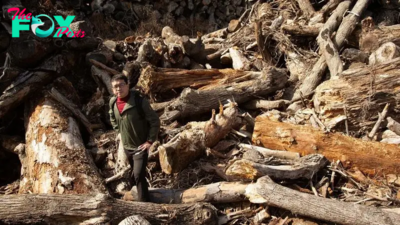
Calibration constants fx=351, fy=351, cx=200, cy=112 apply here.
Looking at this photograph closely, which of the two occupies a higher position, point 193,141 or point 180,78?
point 180,78

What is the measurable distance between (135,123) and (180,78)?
7.50 ft

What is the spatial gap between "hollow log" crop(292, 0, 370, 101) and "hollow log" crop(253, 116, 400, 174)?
→ 3.56 feet

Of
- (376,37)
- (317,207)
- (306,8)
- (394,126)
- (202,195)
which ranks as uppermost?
(306,8)

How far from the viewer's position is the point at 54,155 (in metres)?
4.10

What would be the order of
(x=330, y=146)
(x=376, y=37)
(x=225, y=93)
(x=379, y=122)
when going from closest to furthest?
(x=330, y=146) < (x=379, y=122) < (x=225, y=93) < (x=376, y=37)

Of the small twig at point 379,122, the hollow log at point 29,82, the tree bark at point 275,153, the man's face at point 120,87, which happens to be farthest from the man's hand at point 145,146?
the small twig at point 379,122

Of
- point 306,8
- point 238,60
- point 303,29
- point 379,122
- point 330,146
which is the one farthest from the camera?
point 306,8

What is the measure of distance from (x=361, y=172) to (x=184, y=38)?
3.72m

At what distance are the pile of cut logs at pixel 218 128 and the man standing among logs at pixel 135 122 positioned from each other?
41 cm

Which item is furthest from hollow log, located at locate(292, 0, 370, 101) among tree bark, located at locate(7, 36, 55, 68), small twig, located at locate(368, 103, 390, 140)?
tree bark, located at locate(7, 36, 55, 68)

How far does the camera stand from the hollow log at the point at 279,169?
3674mm

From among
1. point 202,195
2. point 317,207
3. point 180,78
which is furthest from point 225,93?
point 317,207

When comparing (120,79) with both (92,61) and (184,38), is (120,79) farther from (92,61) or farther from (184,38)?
(184,38)

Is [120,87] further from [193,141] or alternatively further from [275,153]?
[275,153]
